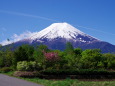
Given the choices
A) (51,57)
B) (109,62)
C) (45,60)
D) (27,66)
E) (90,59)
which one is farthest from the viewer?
(109,62)

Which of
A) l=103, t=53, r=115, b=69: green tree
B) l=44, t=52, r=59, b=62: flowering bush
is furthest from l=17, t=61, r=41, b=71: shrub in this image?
l=103, t=53, r=115, b=69: green tree

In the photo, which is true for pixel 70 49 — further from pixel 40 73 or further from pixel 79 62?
pixel 40 73

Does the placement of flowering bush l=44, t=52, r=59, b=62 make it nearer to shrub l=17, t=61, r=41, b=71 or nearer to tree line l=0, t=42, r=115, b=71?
tree line l=0, t=42, r=115, b=71

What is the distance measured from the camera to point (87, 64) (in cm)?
4172

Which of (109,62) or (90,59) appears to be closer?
(90,59)

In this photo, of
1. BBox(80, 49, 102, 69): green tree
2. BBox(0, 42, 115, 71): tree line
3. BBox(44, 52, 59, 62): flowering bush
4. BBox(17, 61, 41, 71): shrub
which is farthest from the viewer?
BBox(80, 49, 102, 69): green tree

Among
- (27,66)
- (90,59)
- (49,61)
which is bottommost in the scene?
(27,66)

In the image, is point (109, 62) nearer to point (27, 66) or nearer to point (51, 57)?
point (51, 57)

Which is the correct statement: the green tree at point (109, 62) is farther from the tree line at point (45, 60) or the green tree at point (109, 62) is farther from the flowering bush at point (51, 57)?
the flowering bush at point (51, 57)

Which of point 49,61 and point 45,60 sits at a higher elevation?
point 45,60

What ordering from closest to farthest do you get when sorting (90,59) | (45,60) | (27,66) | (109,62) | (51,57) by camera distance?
(27,66)
(45,60)
(51,57)
(90,59)
(109,62)

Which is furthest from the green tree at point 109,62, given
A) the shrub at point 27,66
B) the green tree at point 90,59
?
the shrub at point 27,66

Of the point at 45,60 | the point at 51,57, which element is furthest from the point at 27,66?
the point at 51,57

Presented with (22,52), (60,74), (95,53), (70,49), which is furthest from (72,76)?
(70,49)
